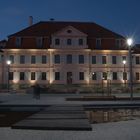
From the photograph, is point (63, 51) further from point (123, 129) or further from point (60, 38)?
point (123, 129)

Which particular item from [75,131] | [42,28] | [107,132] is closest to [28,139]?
[75,131]

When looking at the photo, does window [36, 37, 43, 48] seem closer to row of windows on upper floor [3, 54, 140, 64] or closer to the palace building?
the palace building

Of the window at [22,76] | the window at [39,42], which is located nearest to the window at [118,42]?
the window at [39,42]

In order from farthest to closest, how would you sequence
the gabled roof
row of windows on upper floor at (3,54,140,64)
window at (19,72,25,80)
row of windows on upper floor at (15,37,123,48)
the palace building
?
the gabled roof < window at (19,72,25,80) < row of windows on upper floor at (3,54,140,64) < the palace building < row of windows on upper floor at (15,37,123,48)

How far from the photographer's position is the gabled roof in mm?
55594

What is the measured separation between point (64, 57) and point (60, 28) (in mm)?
6397

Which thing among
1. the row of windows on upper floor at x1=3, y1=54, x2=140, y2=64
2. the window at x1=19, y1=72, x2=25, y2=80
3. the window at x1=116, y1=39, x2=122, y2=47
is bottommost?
the window at x1=19, y1=72, x2=25, y2=80

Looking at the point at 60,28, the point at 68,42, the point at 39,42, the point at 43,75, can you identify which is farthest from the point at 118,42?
the point at 43,75

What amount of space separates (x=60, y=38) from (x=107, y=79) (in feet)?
36.3

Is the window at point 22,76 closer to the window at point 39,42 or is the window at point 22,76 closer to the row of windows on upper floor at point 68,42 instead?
the row of windows on upper floor at point 68,42

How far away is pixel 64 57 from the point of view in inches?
2131

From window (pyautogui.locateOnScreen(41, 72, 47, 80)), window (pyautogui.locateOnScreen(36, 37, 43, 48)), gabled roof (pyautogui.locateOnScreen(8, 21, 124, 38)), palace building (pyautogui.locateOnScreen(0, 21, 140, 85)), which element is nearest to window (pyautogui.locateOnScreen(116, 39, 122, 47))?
palace building (pyautogui.locateOnScreen(0, 21, 140, 85))

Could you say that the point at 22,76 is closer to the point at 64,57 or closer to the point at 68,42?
the point at 64,57

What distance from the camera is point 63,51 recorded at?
5403cm
